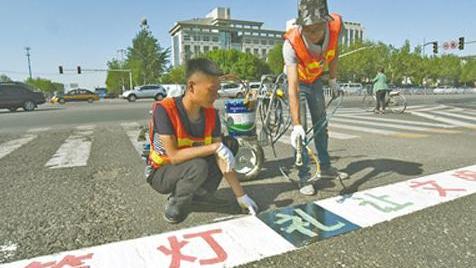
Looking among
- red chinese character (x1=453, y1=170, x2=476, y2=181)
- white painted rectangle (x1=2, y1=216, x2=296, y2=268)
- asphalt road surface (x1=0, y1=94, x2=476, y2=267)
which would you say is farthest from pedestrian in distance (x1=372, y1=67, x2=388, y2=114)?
white painted rectangle (x1=2, y1=216, x2=296, y2=268)

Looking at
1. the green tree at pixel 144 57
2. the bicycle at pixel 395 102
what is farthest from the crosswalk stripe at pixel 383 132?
the green tree at pixel 144 57

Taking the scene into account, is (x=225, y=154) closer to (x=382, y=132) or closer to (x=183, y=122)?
(x=183, y=122)

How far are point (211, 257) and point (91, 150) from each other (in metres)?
4.56

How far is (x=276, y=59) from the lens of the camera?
6238 centimetres

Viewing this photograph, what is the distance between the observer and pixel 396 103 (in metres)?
13.2

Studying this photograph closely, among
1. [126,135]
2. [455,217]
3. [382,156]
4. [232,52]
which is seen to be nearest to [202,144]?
[455,217]

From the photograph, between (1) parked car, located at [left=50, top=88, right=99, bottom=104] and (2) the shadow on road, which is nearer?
(2) the shadow on road

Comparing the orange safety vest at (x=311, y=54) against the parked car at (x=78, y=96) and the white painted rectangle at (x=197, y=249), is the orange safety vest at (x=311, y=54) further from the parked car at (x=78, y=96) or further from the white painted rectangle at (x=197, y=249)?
the parked car at (x=78, y=96)

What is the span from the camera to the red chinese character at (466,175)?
355cm

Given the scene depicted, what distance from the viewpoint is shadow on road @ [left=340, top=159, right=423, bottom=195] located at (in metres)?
3.67

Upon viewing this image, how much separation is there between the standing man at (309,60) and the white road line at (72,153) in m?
3.39

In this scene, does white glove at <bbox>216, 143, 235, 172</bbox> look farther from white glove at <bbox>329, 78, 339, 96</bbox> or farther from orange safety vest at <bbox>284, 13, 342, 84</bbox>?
white glove at <bbox>329, 78, 339, 96</bbox>

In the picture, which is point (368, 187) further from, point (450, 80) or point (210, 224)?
point (450, 80)

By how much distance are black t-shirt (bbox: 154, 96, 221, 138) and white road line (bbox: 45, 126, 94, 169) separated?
282cm
